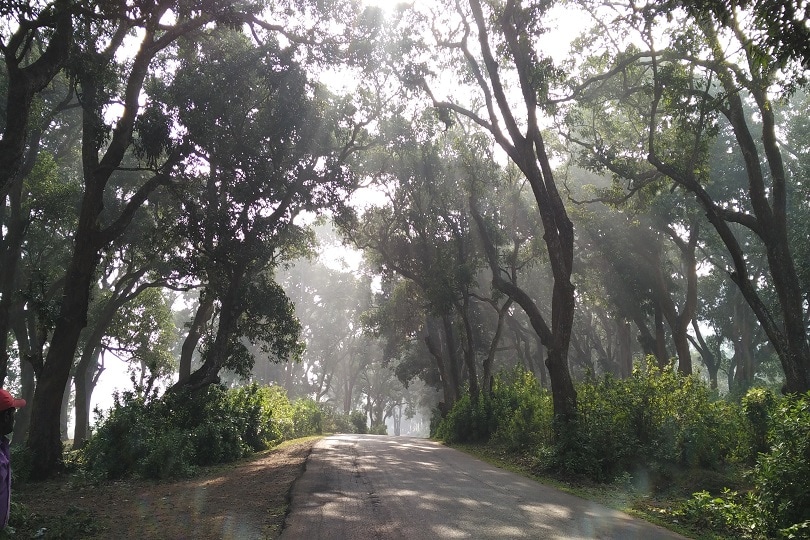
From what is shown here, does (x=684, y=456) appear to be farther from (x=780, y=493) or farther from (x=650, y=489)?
(x=780, y=493)

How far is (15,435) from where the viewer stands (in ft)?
79.1

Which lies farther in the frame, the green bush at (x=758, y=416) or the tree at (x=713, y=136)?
the tree at (x=713, y=136)

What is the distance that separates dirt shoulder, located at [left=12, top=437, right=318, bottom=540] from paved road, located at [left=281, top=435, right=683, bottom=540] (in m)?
0.41

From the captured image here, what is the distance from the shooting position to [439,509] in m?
6.64

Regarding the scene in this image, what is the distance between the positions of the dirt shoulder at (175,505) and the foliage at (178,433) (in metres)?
0.60

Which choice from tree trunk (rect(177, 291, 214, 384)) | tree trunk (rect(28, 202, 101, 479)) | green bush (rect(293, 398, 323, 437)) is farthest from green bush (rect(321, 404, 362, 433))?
tree trunk (rect(28, 202, 101, 479))

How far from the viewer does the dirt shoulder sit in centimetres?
600

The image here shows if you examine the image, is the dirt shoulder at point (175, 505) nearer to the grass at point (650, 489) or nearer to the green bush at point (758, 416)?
the grass at point (650, 489)

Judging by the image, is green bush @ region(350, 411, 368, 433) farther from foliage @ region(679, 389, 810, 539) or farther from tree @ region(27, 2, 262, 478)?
foliage @ region(679, 389, 810, 539)

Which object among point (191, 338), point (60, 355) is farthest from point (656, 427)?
point (191, 338)

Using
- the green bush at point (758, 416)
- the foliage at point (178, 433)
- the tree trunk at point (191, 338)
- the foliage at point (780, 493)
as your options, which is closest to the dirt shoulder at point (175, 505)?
the foliage at point (178, 433)

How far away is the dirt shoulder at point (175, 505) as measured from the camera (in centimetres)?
600

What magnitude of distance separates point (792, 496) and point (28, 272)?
26360 millimetres

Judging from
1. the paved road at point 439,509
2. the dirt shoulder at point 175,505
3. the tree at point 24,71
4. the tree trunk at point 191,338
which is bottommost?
the dirt shoulder at point 175,505
